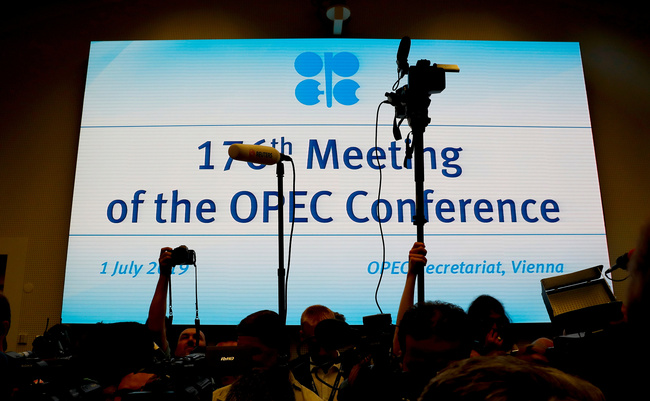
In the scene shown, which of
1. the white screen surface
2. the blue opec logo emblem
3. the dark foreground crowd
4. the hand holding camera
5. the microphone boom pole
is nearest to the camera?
the dark foreground crowd

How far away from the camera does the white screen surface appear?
363 centimetres

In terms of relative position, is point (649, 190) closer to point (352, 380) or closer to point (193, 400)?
point (352, 380)

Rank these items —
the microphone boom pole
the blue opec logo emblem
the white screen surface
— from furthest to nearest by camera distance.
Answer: the blue opec logo emblem
the white screen surface
the microphone boom pole

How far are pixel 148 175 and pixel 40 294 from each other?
1.28 meters

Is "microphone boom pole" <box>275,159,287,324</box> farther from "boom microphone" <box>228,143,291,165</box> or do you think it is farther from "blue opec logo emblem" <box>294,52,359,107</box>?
"blue opec logo emblem" <box>294,52,359,107</box>

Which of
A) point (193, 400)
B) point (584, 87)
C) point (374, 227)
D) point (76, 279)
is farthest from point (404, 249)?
point (193, 400)

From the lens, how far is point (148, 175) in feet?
12.6

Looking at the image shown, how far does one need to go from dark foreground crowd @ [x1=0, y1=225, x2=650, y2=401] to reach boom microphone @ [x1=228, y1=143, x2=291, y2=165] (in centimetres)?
60

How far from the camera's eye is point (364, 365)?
1157mm

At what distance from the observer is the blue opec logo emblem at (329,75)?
3988mm

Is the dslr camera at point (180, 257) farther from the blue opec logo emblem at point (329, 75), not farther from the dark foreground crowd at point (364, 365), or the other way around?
the blue opec logo emblem at point (329, 75)

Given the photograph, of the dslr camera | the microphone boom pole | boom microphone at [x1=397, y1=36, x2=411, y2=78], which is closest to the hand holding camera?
the dslr camera

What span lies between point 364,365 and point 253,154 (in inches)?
42.0

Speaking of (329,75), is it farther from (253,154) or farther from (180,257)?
(180,257)
